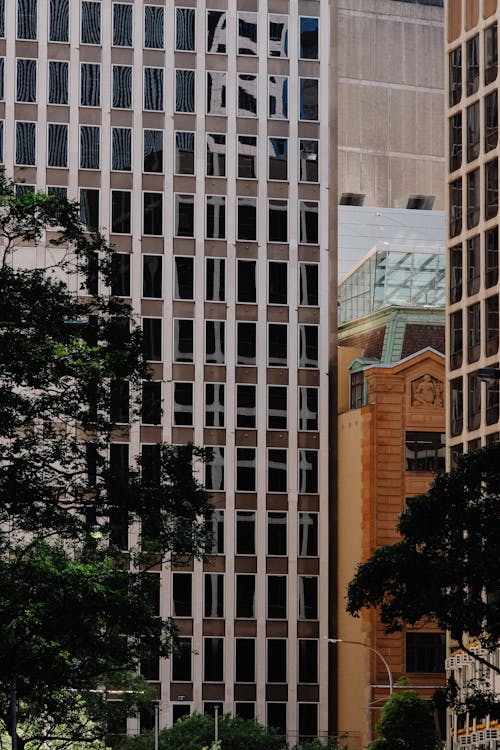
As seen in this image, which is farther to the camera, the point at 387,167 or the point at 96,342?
the point at 387,167

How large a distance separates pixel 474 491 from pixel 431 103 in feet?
360

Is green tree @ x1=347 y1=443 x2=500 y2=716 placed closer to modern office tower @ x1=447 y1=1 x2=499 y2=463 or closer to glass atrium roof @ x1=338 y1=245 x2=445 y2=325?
modern office tower @ x1=447 y1=1 x2=499 y2=463

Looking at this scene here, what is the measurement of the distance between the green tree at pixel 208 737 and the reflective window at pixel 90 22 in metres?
47.5

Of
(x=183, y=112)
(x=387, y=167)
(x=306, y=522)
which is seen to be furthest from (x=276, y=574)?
(x=387, y=167)

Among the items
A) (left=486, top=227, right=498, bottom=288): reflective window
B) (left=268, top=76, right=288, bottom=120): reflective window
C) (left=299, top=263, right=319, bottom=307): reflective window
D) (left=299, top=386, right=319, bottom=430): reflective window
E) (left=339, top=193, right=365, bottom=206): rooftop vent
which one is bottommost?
(left=299, top=386, right=319, bottom=430): reflective window

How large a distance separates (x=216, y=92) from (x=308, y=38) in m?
7.42

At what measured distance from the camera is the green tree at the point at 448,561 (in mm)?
48000

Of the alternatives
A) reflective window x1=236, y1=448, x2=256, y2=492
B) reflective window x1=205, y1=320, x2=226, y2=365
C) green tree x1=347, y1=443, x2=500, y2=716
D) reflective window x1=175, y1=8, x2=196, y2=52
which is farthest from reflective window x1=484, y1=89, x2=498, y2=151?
green tree x1=347, y1=443, x2=500, y2=716

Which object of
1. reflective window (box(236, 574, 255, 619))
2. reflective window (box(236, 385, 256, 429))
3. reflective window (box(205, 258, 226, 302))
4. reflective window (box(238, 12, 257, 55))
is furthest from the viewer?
reflective window (box(238, 12, 257, 55))

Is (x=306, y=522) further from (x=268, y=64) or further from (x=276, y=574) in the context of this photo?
(x=268, y=64)

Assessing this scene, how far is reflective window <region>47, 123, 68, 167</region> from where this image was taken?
127 m

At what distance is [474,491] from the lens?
49906mm

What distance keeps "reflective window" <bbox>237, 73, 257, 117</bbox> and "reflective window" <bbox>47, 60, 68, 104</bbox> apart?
11.9 meters

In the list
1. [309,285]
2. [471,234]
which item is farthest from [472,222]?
[309,285]
